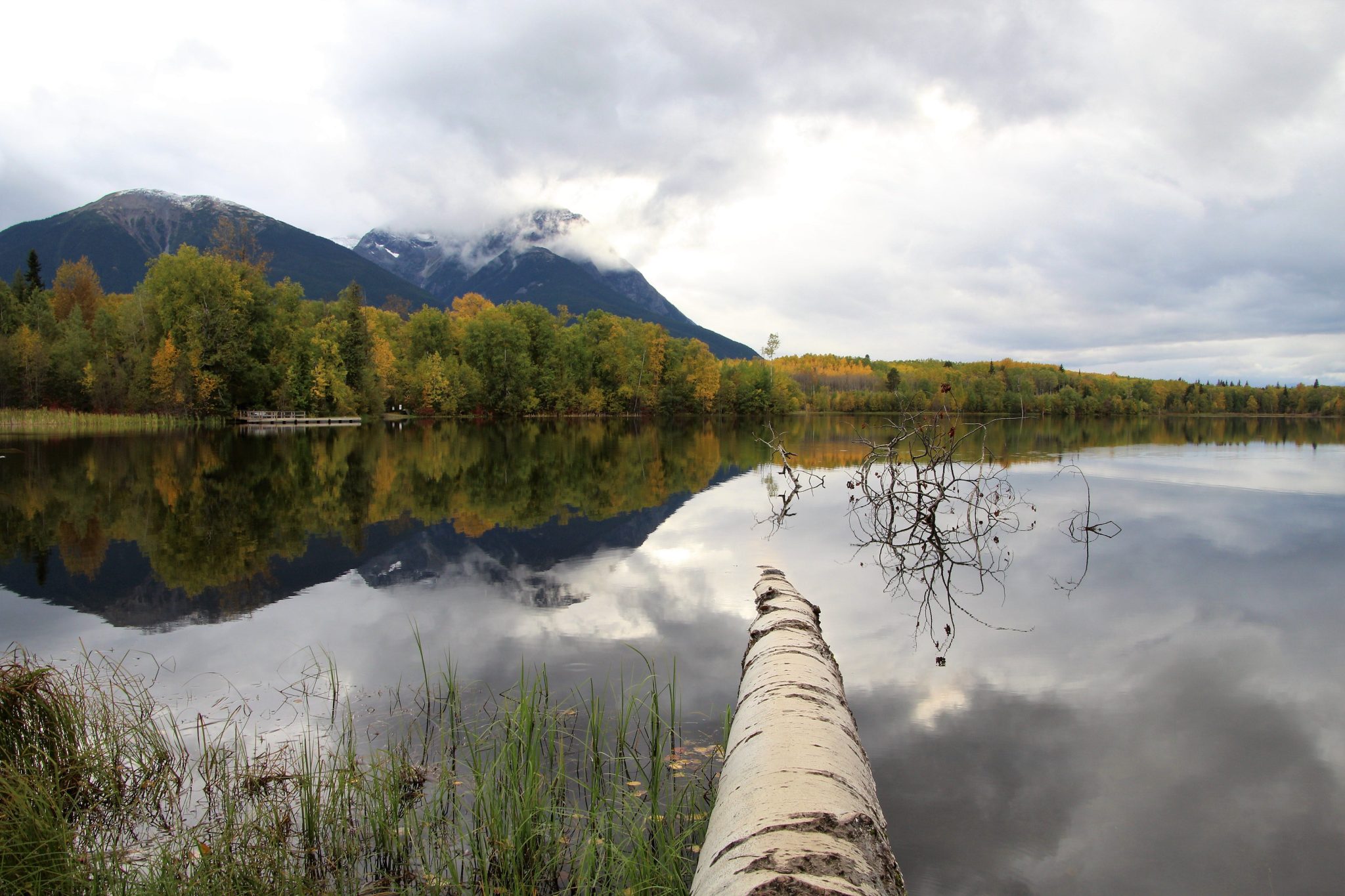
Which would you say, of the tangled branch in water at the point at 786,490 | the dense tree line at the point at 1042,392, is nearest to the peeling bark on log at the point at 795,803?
the tangled branch in water at the point at 786,490

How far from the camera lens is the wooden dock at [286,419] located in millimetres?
55000

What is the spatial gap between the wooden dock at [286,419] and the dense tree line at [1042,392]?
7549 centimetres

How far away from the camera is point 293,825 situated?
3904mm

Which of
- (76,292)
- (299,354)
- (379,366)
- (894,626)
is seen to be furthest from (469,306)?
(894,626)

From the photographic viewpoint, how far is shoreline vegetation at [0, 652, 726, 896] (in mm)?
3219

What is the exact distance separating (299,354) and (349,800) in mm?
62840

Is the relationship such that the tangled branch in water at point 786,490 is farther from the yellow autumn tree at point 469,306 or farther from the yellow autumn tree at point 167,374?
the yellow autumn tree at point 469,306

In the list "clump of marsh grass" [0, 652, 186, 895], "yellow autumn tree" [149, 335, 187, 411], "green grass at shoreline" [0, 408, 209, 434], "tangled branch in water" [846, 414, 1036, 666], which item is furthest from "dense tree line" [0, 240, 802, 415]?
"clump of marsh grass" [0, 652, 186, 895]

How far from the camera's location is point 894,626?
25.6 feet

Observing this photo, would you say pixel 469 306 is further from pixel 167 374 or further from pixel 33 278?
pixel 167 374

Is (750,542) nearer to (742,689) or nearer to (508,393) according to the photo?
(742,689)

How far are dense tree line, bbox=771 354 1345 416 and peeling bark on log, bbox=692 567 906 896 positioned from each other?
101 m

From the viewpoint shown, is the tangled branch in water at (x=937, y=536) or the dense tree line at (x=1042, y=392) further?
the dense tree line at (x=1042, y=392)

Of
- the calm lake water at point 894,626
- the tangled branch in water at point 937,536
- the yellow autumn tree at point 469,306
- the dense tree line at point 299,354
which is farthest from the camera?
the yellow autumn tree at point 469,306
